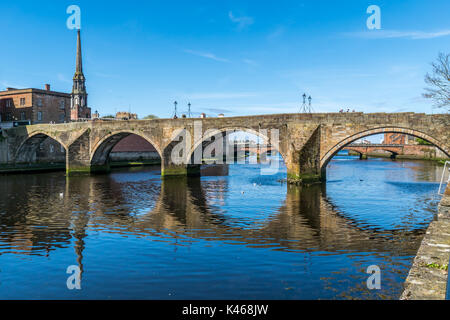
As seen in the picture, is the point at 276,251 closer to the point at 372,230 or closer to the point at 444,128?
the point at 372,230

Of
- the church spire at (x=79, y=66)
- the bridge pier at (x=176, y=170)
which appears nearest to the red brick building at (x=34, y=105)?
the church spire at (x=79, y=66)

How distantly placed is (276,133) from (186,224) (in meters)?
17.6

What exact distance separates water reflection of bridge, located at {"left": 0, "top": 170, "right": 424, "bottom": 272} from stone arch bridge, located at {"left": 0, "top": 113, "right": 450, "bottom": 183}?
545cm

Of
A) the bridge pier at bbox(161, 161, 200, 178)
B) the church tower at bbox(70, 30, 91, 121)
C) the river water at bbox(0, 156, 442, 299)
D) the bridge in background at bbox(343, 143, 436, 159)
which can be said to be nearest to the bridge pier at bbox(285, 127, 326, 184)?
the river water at bbox(0, 156, 442, 299)

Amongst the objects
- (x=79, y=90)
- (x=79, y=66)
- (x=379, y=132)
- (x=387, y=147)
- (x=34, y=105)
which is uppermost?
(x=79, y=66)

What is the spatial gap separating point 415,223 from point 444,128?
46.3ft

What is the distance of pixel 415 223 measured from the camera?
16.6 metres

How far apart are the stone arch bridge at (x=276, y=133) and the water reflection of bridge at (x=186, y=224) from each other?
5.45m

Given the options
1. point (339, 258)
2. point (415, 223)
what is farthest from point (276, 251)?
point (415, 223)

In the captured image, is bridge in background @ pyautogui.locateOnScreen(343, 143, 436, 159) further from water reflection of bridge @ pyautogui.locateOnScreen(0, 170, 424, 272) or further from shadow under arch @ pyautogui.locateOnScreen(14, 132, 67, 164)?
shadow under arch @ pyautogui.locateOnScreen(14, 132, 67, 164)

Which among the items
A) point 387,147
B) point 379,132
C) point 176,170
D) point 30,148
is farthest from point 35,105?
point 387,147

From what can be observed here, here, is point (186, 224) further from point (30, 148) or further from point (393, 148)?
point (393, 148)

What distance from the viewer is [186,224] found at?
1712 cm

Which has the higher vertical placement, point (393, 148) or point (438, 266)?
point (393, 148)
